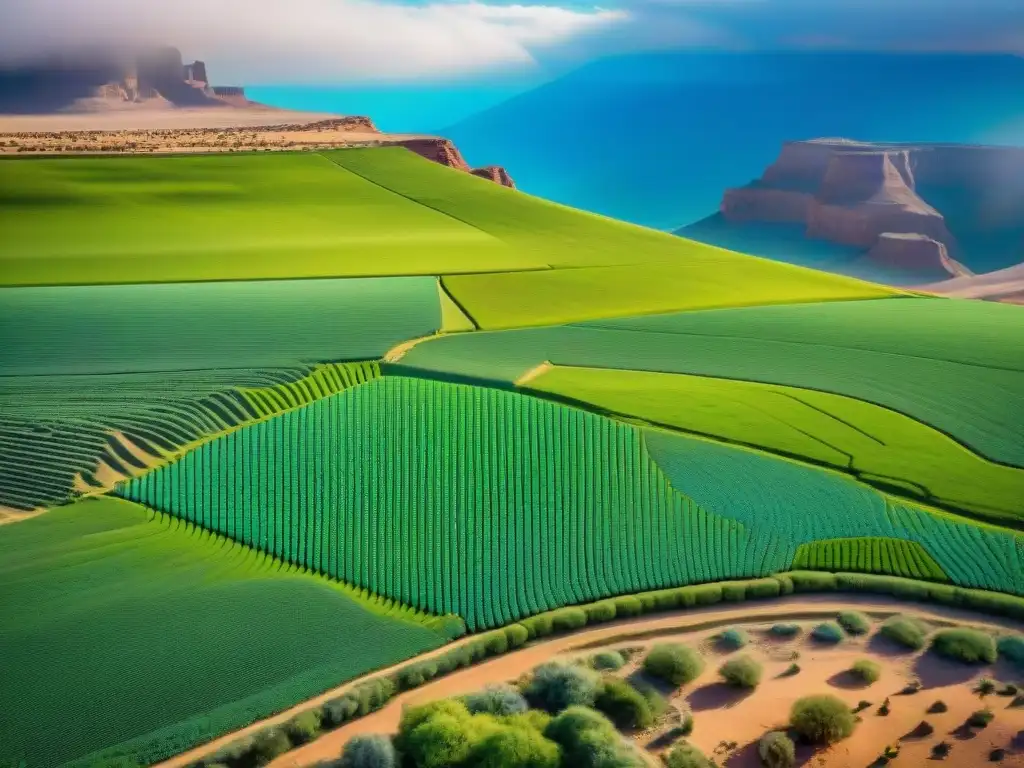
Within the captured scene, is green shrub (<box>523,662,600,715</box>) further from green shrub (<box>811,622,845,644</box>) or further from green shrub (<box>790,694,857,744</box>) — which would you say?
green shrub (<box>811,622,845,644</box>)

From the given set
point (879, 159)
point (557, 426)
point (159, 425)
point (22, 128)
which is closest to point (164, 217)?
point (159, 425)

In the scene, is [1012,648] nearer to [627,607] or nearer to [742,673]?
[742,673]

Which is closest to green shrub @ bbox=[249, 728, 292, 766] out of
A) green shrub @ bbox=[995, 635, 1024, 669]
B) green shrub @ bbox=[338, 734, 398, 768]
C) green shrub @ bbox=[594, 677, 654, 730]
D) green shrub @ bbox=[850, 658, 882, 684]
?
green shrub @ bbox=[338, 734, 398, 768]

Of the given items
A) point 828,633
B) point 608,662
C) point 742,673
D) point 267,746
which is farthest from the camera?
point 828,633

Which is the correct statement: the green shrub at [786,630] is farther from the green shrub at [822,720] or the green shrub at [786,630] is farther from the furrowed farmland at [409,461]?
the green shrub at [822,720]

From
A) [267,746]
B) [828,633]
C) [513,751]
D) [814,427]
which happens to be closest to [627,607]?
[828,633]

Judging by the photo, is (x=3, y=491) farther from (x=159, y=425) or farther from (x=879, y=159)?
(x=879, y=159)

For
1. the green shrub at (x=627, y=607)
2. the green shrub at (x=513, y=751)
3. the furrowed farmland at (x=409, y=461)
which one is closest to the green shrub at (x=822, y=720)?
the green shrub at (x=627, y=607)
